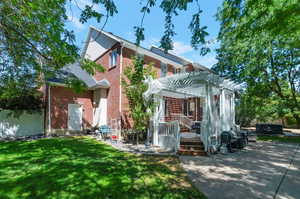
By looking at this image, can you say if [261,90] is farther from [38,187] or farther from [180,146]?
[38,187]

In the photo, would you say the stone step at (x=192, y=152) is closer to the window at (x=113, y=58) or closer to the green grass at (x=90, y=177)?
the green grass at (x=90, y=177)

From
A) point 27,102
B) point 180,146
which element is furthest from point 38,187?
point 27,102

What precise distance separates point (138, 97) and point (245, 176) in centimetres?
681

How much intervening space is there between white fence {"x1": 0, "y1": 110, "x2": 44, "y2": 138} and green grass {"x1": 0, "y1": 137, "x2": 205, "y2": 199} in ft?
22.3

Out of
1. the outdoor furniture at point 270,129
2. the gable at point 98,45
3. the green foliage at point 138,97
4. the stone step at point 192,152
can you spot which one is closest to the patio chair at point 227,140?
the stone step at point 192,152

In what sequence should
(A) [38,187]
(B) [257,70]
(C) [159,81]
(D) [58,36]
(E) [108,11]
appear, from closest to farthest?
(D) [58,36]
(E) [108,11]
(A) [38,187]
(C) [159,81]
(B) [257,70]

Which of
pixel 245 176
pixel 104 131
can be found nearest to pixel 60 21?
pixel 245 176

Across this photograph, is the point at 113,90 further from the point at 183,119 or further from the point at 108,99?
the point at 183,119

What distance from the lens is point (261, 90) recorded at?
51.8 ft

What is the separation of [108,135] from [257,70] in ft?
44.3

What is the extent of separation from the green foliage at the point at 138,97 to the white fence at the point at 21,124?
7.59 meters

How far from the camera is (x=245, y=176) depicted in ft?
16.4

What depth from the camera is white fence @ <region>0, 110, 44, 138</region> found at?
A: 1220 centimetres

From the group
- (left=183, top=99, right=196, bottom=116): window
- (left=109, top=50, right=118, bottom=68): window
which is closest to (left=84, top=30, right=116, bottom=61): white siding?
(left=109, top=50, right=118, bottom=68): window
